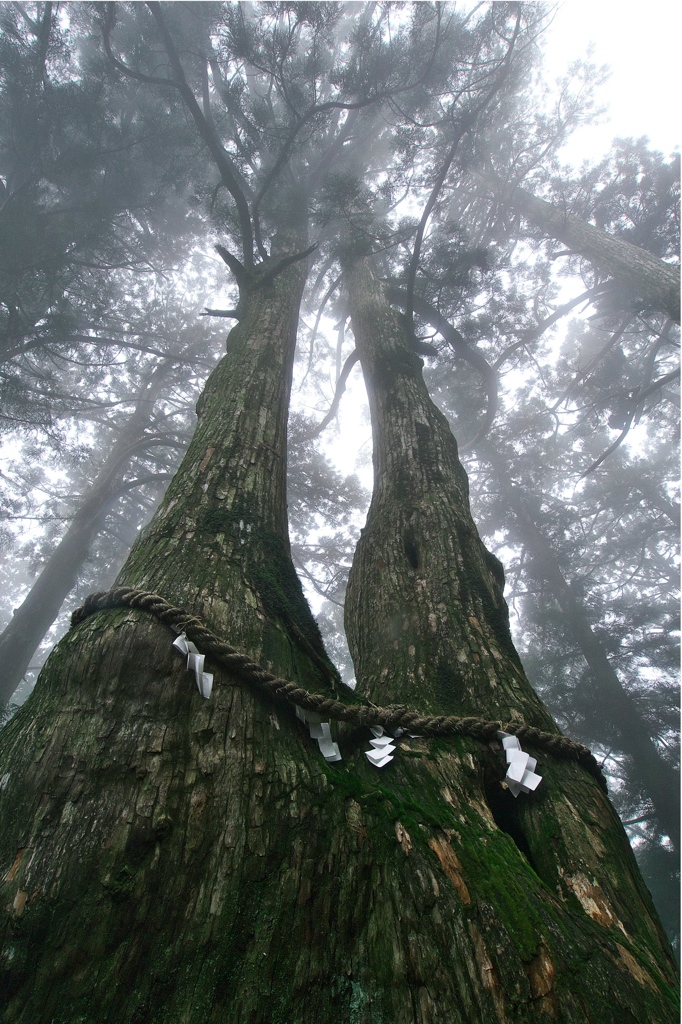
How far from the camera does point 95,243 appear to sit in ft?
23.6

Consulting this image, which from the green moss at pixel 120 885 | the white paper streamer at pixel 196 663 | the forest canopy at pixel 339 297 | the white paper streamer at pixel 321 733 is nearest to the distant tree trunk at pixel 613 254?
the forest canopy at pixel 339 297

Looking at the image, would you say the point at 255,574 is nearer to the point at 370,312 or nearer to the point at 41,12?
the point at 370,312

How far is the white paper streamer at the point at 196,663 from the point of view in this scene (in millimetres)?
1234

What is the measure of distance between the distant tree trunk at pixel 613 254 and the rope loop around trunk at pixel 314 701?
4.85 meters

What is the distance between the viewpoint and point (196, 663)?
1249 millimetres

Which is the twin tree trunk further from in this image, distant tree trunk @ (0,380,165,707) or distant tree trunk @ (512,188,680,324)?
distant tree trunk @ (0,380,165,707)

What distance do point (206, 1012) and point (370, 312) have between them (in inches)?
182

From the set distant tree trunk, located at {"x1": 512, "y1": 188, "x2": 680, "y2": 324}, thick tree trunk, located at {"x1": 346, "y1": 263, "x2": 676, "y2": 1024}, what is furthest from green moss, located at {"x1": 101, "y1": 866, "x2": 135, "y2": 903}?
distant tree trunk, located at {"x1": 512, "y1": 188, "x2": 680, "y2": 324}

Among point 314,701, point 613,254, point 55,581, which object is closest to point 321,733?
point 314,701

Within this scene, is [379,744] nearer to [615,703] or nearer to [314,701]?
[314,701]

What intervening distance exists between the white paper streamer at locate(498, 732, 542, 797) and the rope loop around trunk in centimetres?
4

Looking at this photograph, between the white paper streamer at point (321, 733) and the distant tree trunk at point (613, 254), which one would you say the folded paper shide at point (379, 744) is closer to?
the white paper streamer at point (321, 733)

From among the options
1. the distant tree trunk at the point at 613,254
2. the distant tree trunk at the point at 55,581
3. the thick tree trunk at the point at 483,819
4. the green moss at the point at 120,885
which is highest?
the distant tree trunk at the point at 613,254

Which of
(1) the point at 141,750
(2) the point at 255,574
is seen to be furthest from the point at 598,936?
(2) the point at 255,574
